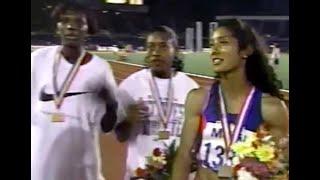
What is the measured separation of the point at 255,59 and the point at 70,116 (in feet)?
3.61

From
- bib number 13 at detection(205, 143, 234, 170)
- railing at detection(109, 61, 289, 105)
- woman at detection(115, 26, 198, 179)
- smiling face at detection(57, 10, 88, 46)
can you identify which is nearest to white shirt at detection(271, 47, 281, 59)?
railing at detection(109, 61, 289, 105)

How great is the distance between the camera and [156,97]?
4977 mm

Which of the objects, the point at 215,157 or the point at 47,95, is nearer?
the point at 215,157

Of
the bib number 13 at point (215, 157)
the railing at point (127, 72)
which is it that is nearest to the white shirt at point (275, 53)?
the railing at point (127, 72)

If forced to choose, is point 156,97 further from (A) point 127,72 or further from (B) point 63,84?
(B) point 63,84

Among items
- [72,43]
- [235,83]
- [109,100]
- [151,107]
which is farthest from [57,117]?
[235,83]

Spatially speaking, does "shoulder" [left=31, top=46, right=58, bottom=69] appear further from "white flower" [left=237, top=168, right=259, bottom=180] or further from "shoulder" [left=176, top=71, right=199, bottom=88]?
"white flower" [left=237, top=168, right=259, bottom=180]

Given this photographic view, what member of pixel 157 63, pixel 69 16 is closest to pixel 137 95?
pixel 157 63

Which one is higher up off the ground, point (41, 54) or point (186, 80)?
point (41, 54)

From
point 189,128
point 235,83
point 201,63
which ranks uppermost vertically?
point 201,63

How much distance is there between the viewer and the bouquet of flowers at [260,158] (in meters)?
4.86

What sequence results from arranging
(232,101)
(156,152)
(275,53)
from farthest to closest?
(156,152) → (232,101) → (275,53)
